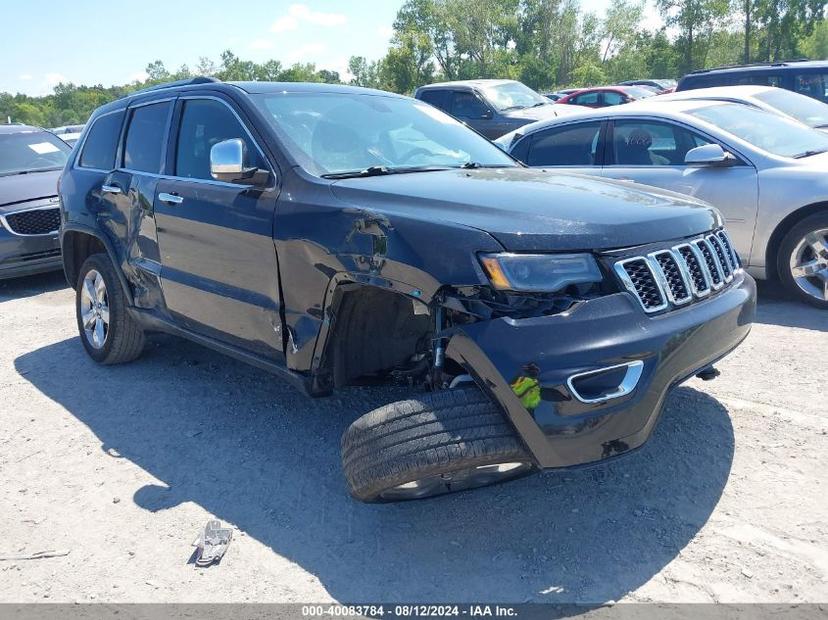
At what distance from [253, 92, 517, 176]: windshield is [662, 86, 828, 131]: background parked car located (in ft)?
12.2

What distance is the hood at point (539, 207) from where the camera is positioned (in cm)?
272

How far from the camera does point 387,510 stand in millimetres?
3287

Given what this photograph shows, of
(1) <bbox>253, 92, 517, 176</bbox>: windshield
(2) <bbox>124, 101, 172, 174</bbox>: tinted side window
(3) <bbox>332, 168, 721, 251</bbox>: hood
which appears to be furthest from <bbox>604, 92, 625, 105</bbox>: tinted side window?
(3) <bbox>332, 168, 721, 251</bbox>: hood

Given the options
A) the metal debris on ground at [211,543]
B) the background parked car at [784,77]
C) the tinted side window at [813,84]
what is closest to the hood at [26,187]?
the metal debris on ground at [211,543]

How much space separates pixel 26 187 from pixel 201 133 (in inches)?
212

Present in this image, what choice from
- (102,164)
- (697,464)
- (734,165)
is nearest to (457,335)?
(697,464)

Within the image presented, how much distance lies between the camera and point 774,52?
41.3 m

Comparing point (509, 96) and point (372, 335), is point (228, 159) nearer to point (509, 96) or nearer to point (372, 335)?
point (372, 335)

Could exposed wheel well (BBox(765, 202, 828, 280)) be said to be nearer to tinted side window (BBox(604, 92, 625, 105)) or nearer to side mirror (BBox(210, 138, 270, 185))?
side mirror (BBox(210, 138, 270, 185))

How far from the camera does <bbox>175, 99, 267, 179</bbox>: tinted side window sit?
395cm

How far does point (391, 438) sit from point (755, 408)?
2210 millimetres

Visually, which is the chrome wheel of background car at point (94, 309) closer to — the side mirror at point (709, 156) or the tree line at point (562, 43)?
the side mirror at point (709, 156)

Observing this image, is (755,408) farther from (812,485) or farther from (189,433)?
(189,433)

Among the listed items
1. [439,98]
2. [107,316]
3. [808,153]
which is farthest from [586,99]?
[107,316]
